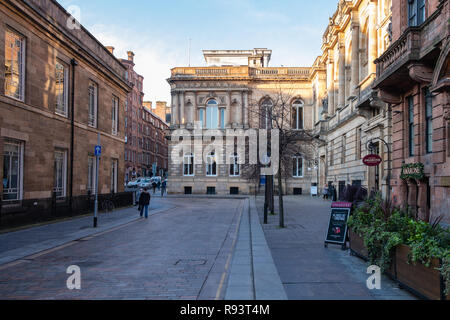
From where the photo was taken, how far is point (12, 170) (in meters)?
14.3

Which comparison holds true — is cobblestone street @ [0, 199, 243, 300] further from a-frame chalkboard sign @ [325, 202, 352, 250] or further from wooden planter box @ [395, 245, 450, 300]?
wooden planter box @ [395, 245, 450, 300]

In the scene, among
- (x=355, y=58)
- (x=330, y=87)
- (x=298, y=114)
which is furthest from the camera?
(x=298, y=114)

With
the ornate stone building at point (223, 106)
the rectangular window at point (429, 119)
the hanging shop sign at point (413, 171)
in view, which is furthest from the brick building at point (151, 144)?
the rectangular window at point (429, 119)

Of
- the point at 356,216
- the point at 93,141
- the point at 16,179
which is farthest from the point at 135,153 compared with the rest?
the point at 356,216

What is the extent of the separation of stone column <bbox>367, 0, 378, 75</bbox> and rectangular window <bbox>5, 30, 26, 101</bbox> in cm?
1985

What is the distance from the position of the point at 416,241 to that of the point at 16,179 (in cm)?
1450

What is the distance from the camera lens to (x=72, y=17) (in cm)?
1889

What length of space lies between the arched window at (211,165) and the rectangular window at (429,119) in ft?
111

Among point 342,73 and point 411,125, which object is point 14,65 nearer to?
point 411,125

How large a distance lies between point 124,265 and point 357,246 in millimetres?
5464

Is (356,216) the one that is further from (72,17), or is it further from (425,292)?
(72,17)

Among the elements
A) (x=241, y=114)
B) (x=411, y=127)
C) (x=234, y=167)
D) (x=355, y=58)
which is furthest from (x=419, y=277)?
(x=241, y=114)

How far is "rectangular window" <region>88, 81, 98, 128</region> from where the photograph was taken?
72.2 feet

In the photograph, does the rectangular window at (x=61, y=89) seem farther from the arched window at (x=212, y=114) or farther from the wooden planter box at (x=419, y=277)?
the arched window at (x=212, y=114)
